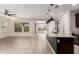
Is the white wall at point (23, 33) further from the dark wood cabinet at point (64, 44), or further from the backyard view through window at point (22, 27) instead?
the dark wood cabinet at point (64, 44)

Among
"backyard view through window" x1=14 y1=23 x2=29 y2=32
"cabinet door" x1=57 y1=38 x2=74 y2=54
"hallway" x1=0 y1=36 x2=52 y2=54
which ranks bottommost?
"hallway" x1=0 y1=36 x2=52 y2=54

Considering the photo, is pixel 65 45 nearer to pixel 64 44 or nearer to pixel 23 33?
pixel 64 44

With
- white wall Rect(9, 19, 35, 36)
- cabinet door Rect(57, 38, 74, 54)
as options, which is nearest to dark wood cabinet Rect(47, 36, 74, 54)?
cabinet door Rect(57, 38, 74, 54)

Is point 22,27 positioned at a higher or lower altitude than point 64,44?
higher

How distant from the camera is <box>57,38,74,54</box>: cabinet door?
479 centimetres

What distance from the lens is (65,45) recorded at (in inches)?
189

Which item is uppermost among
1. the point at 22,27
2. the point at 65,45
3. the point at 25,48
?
the point at 22,27

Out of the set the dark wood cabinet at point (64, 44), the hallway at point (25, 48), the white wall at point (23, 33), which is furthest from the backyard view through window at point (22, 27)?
the dark wood cabinet at point (64, 44)

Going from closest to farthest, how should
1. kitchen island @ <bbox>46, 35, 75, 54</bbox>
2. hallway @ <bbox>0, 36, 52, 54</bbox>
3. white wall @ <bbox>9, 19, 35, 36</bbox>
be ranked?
1. kitchen island @ <bbox>46, 35, 75, 54</bbox>
2. hallway @ <bbox>0, 36, 52, 54</bbox>
3. white wall @ <bbox>9, 19, 35, 36</bbox>

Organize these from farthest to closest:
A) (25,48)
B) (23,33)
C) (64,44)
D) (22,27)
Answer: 1. (22,27)
2. (23,33)
3. (25,48)
4. (64,44)

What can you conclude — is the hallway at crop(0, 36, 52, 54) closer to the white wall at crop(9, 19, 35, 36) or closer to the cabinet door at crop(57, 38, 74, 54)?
the cabinet door at crop(57, 38, 74, 54)

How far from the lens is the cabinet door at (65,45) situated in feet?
15.7

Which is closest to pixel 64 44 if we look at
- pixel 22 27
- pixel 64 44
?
pixel 64 44
